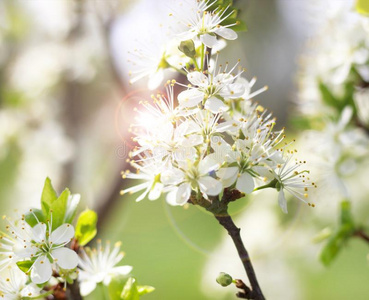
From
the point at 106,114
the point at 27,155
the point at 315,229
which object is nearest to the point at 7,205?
the point at 27,155

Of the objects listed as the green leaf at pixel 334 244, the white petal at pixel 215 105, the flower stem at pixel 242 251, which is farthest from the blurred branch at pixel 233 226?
the green leaf at pixel 334 244

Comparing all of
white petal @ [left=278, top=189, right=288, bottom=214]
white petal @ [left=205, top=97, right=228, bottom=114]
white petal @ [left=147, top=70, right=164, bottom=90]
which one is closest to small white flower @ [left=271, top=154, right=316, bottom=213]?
white petal @ [left=278, top=189, right=288, bottom=214]

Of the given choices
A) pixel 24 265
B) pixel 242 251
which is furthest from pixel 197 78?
pixel 24 265

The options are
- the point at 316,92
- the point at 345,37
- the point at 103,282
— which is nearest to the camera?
the point at 103,282

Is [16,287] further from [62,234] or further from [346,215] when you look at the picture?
[346,215]

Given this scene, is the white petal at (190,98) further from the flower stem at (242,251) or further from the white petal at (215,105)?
the flower stem at (242,251)

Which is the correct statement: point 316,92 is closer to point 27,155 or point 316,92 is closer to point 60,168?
point 60,168
